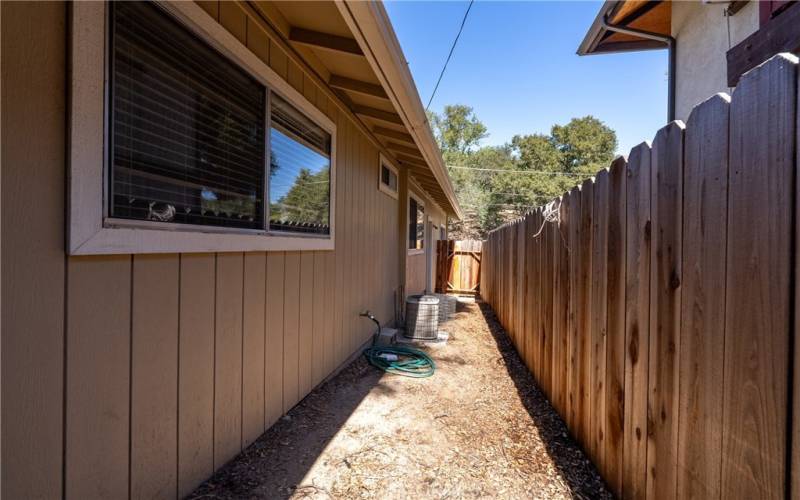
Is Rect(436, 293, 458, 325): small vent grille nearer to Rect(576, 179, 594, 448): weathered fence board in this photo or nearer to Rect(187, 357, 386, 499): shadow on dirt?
Rect(187, 357, 386, 499): shadow on dirt

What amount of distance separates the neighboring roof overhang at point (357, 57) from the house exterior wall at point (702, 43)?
2.70m

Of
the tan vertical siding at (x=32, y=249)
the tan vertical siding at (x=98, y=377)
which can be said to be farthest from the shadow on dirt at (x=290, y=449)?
the tan vertical siding at (x=32, y=249)

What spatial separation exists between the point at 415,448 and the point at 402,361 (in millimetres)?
1678

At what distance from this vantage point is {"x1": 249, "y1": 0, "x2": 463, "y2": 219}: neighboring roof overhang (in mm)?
1981

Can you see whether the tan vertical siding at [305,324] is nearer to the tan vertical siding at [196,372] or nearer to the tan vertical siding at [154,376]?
the tan vertical siding at [196,372]

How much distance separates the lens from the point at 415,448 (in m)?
2.32

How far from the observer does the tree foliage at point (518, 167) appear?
26.8 metres

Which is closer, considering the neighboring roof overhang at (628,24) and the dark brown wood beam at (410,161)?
the neighboring roof overhang at (628,24)

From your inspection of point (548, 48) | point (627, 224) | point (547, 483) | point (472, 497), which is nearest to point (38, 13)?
point (627, 224)

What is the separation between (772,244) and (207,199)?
2181 mm

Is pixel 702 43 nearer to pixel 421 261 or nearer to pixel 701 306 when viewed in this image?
pixel 701 306

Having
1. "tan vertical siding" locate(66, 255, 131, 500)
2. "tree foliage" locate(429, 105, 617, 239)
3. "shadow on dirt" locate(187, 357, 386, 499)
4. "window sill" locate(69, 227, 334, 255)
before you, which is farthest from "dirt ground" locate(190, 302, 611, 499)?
"tree foliage" locate(429, 105, 617, 239)

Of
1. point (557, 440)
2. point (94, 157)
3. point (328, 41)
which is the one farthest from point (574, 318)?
point (94, 157)

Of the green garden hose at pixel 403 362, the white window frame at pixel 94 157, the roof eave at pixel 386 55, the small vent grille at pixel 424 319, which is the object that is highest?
the roof eave at pixel 386 55
